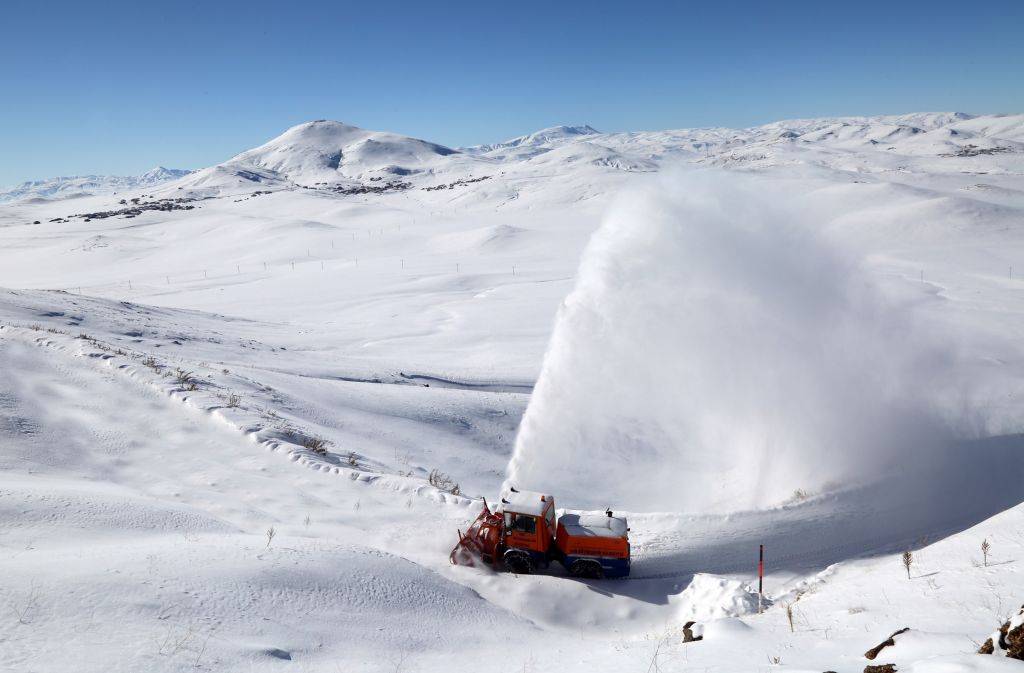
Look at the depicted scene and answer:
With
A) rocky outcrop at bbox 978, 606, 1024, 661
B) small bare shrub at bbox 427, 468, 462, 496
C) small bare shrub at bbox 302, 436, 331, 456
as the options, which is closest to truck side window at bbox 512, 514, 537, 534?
small bare shrub at bbox 427, 468, 462, 496

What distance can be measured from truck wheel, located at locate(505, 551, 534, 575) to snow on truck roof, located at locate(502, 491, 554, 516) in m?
0.66

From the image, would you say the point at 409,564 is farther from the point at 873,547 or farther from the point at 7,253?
the point at 7,253

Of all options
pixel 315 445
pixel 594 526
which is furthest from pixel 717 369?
pixel 315 445

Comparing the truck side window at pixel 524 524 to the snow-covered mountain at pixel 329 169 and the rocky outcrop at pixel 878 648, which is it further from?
the snow-covered mountain at pixel 329 169

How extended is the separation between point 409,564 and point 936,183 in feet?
318

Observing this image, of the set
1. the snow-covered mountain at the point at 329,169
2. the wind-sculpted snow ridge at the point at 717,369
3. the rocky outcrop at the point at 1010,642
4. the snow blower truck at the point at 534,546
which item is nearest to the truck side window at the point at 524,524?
the snow blower truck at the point at 534,546

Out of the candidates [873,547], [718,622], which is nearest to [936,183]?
[873,547]

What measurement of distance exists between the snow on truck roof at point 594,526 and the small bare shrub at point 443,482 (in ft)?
8.40

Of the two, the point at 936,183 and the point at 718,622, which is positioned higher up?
the point at 936,183

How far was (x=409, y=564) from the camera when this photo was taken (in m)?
8.80

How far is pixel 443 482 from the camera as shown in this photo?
44.3 feet

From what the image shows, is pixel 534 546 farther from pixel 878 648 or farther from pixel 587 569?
pixel 878 648

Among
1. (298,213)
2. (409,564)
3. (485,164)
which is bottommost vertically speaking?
(409,564)

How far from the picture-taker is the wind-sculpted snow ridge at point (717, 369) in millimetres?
14278
